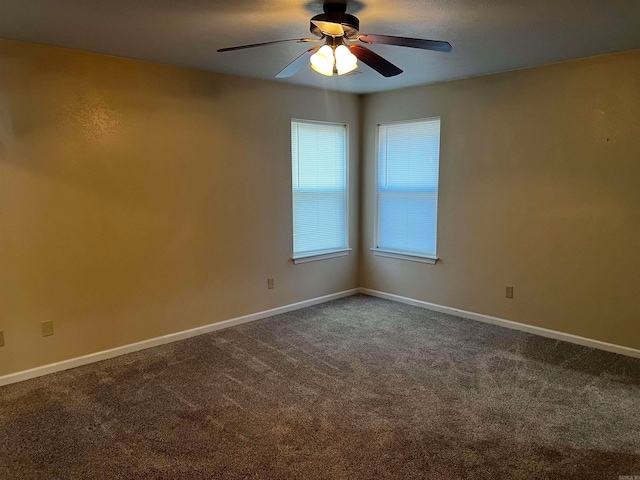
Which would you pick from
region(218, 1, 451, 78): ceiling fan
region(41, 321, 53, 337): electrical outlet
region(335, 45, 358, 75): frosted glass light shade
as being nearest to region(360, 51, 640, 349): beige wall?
region(218, 1, 451, 78): ceiling fan

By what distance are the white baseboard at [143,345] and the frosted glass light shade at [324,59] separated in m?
2.62

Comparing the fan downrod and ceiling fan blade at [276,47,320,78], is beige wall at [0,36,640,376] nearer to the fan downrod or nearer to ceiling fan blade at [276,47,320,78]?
ceiling fan blade at [276,47,320,78]

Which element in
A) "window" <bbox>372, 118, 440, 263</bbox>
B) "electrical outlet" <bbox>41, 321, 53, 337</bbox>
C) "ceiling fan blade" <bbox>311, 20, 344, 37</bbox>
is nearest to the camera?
"ceiling fan blade" <bbox>311, 20, 344, 37</bbox>

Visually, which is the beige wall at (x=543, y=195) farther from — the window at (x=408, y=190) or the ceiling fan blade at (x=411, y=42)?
the ceiling fan blade at (x=411, y=42)

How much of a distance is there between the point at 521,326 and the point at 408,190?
1805 millimetres

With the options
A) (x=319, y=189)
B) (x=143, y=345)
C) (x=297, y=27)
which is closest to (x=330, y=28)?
(x=297, y=27)

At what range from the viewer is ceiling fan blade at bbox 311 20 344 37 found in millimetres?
2209

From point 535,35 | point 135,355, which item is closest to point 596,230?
point 535,35

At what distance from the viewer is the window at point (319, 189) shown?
470 cm

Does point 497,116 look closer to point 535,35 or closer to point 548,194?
point 548,194

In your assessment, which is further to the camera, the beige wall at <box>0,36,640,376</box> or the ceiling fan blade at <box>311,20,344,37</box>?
the beige wall at <box>0,36,640,376</box>

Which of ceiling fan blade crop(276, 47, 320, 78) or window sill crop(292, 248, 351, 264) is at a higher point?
ceiling fan blade crop(276, 47, 320, 78)

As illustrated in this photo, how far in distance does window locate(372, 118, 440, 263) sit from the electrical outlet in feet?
11.0

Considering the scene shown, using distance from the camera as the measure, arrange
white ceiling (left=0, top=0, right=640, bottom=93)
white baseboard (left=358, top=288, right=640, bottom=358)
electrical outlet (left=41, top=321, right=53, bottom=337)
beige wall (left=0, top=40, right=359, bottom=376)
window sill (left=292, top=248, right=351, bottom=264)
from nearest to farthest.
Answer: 1. white ceiling (left=0, top=0, right=640, bottom=93)
2. beige wall (left=0, top=40, right=359, bottom=376)
3. electrical outlet (left=41, top=321, right=53, bottom=337)
4. white baseboard (left=358, top=288, right=640, bottom=358)
5. window sill (left=292, top=248, right=351, bottom=264)
